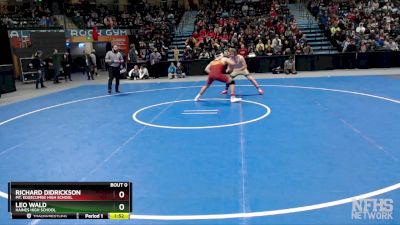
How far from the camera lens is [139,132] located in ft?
25.8

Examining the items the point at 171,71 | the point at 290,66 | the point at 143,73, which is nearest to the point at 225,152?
the point at 290,66

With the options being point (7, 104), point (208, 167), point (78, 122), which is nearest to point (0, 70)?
point (7, 104)

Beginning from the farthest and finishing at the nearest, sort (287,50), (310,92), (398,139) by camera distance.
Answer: (287,50), (310,92), (398,139)

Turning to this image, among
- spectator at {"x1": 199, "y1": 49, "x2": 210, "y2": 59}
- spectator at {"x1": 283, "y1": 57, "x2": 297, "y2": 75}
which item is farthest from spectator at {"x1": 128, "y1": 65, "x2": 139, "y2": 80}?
spectator at {"x1": 283, "y1": 57, "x2": 297, "y2": 75}

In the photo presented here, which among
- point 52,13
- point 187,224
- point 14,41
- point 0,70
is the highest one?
point 52,13

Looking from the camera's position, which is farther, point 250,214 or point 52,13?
point 52,13

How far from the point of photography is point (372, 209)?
4.04 metres

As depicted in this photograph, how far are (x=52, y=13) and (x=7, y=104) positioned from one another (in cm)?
1602

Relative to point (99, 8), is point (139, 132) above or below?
below

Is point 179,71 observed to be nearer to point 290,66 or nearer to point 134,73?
point 134,73

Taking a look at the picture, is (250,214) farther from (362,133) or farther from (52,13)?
(52,13)
